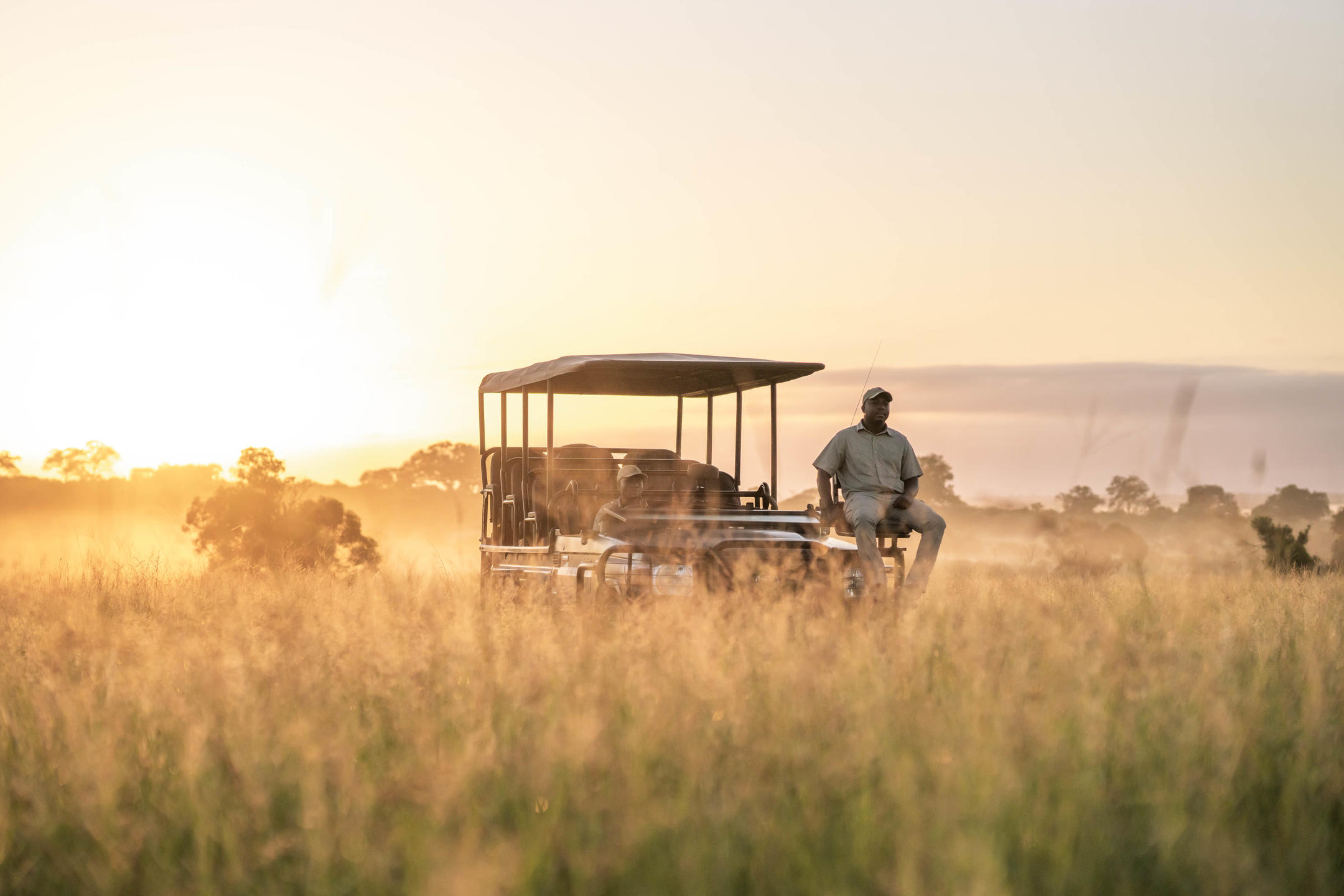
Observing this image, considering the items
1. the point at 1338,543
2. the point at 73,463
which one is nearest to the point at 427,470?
the point at 73,463

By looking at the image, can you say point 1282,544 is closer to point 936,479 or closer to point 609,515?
point 609,515

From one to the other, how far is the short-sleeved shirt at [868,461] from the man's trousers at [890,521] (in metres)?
0.09

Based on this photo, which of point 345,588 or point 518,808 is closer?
point 518,808

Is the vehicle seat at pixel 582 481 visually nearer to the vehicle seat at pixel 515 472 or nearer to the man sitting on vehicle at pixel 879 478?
the vehicle seat at pixel 515 472

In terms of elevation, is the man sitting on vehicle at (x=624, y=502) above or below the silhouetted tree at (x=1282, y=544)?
above

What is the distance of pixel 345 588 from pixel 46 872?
7951mm

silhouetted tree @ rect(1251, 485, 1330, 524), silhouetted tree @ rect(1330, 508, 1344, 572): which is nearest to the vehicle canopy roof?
silhouetted tree @ rect(1330, 508, 1344, 572)

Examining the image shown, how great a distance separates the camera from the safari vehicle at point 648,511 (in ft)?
28.4

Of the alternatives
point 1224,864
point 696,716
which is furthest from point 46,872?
point 1224,864

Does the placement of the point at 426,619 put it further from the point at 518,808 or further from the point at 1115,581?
the point at 1115,581

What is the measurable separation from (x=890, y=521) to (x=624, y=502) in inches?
89.0

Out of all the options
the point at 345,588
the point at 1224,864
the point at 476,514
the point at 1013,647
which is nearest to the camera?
the point at 1224,864

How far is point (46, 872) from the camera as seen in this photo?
11.9 ft

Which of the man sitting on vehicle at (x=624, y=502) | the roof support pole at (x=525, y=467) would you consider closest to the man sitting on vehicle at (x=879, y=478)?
the man sitting on vehicle at (x=624, y=502)
